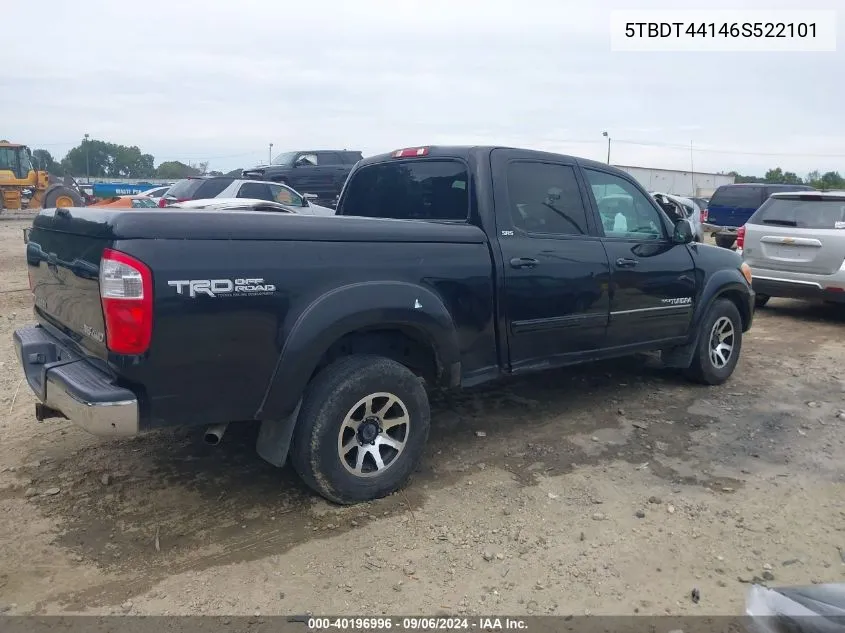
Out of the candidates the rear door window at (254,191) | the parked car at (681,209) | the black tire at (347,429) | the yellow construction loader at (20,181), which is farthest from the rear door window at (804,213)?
the yellow construction loader at (20,181)

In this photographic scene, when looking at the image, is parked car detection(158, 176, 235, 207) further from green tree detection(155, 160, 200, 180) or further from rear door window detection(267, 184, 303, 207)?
green tree detection(155, 160, 200, 180)

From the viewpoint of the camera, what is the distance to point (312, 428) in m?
3.52

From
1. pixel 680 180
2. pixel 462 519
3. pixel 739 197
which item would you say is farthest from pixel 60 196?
pixel 680 180

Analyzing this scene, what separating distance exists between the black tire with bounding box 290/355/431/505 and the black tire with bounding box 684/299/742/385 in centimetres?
307

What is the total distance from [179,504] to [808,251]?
8.20 meters

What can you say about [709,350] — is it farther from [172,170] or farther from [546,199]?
[172,170]

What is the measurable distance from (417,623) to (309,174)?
55.5 feet

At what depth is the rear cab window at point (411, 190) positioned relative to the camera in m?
4.58

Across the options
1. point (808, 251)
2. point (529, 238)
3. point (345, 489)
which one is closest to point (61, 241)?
point (345, 489)

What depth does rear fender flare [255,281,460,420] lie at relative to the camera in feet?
11.1

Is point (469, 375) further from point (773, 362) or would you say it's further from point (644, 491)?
point (773, 362)

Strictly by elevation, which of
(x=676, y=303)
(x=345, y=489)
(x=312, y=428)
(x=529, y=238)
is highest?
(x=529, y=238)

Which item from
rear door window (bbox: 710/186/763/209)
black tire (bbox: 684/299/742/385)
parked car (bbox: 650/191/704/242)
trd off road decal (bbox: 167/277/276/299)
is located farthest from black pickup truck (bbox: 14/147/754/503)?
rear door window (bbox: 710/186/763/209)

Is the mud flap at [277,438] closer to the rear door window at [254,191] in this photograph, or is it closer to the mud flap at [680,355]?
the mud flap at [680,355]
